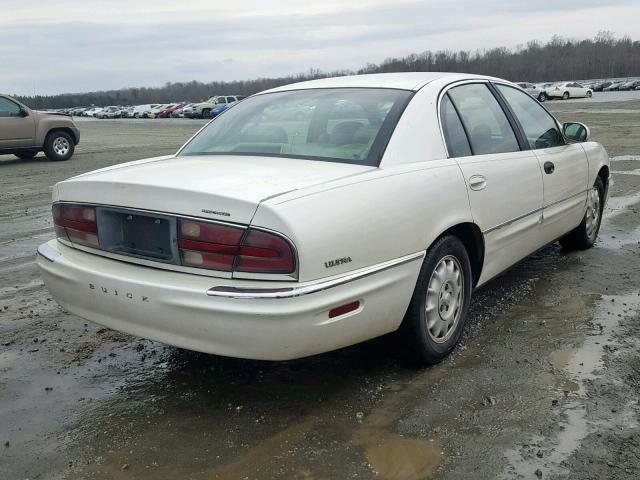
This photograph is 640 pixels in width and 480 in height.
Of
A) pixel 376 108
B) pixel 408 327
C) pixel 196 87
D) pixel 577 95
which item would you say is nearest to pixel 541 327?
pixel 408 327

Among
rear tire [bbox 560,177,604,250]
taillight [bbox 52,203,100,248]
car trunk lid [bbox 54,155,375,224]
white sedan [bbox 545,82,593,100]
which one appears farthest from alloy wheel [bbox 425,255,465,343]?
white sedan [bbox 545,82,593,100]

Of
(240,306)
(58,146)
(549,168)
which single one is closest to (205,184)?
(240,306)

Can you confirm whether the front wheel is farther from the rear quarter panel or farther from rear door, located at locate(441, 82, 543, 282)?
the rear quarter panel

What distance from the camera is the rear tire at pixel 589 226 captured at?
18.8 feet

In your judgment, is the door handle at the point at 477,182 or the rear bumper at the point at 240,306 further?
the door handle at the point at 477,182

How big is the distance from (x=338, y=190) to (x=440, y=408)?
1.15 m

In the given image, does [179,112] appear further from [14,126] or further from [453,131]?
[453,131]

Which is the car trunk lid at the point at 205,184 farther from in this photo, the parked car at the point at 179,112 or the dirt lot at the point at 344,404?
the parked car at the point at 179,112

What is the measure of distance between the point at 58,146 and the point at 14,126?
1250 millimetres

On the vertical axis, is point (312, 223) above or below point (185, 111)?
below

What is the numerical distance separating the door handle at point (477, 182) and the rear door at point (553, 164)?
954 millimetres

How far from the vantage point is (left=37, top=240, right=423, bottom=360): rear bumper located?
276 centimetres

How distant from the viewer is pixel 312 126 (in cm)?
384

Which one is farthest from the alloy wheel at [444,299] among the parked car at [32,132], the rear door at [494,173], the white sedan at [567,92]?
the white sedan at [567,92]
